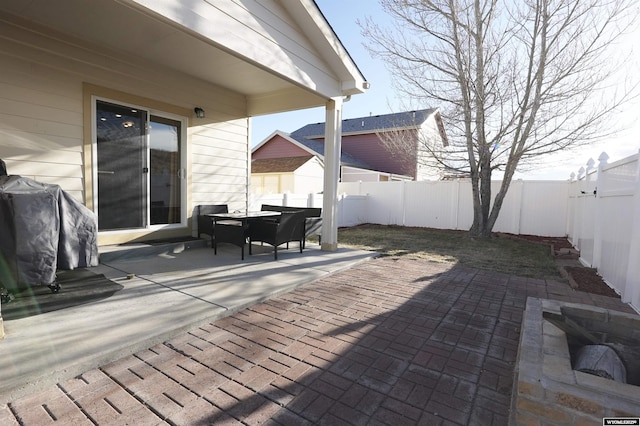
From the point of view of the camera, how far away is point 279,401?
1.83 metres

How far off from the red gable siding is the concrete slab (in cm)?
1412

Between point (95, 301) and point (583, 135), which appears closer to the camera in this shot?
point (95, 301)

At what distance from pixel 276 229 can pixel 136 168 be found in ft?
8.00

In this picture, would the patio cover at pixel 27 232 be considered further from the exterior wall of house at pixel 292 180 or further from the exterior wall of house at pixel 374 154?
the exterior wall of house at pixel 374 154

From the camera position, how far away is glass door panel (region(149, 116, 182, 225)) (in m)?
5.38

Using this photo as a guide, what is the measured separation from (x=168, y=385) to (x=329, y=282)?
2.47 meters

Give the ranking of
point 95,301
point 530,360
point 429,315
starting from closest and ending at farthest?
point 530,360
point 95,301
point 429,315

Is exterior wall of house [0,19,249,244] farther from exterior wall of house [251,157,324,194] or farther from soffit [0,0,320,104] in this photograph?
exterior wall of house [251,157,324,194]

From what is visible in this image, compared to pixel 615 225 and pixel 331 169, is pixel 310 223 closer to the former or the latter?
pixel 331 169

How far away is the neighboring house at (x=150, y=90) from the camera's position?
3762mm

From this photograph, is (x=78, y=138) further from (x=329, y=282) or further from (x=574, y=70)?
(x=574, y=70)

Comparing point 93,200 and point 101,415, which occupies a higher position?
point 93,200

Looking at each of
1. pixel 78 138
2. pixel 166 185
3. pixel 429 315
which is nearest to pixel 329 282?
pixel 429 315

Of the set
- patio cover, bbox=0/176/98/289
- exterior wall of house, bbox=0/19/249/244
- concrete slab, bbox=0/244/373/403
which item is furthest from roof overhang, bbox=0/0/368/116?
concrete slab, bbox=0/244/373/403
